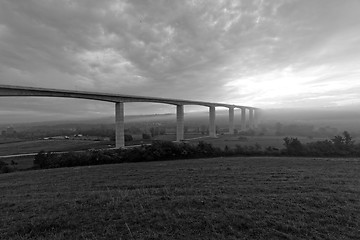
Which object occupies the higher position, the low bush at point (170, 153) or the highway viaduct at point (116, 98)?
the highway viaduct at point (116, 98)

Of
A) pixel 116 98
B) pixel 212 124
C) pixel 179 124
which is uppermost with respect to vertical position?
pixel 116 98

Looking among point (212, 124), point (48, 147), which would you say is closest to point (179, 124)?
point (212, 124)

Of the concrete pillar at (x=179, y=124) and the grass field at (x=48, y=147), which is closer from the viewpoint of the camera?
the grass field at (x=48, y=147)

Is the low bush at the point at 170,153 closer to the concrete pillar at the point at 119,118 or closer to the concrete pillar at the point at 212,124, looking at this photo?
the concrete pillar at the point at 119,118

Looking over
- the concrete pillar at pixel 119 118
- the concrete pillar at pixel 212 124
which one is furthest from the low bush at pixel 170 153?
the concrete pillar at pixel 212 124

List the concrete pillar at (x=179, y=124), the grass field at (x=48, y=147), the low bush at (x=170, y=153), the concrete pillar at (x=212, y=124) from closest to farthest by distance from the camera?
the low bush at (x=170, y=153) → the grass field at (x=48, y=147) → the concrete pillar at (x=179, y=124) → the concrete pillar at (x=212, y=124)

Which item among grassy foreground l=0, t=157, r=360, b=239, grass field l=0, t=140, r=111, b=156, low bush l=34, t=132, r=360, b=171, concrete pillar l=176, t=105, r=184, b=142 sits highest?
concrete pillar l=176, t=105, r=184, b=142

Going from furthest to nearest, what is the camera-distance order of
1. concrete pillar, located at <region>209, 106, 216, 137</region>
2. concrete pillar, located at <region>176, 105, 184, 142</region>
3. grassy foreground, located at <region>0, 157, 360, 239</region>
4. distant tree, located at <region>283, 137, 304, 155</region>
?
concrete pillar, located at <region>209, 106, 216, 137</region> < concrete pillar, located at <region>176, 105, 184, 142</region> < distant tree, located at <region>283, 137, 304, 155</region> < grassy foreground, located at <region>0, 157, 360, 239</region>

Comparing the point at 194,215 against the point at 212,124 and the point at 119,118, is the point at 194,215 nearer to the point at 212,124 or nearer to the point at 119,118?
the point at 119,118

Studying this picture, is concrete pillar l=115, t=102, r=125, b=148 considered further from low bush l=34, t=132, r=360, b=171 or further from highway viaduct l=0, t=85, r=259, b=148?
low bush l=34, t=132, r=360, b=171

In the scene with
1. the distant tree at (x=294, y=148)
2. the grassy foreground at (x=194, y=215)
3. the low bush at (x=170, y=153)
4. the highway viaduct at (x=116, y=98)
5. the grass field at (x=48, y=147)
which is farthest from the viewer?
the grass field at (x=48, y=147)

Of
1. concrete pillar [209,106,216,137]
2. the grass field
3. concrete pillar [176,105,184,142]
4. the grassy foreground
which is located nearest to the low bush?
the grassy foreground

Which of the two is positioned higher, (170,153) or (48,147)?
(170,153)

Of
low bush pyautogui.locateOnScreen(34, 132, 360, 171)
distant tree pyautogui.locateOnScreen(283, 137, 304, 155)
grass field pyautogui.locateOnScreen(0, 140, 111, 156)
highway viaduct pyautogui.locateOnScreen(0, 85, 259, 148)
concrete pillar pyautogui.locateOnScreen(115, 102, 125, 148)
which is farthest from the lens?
grass field pyautogui.locateOnScreen(0, 140, 111, 156)
